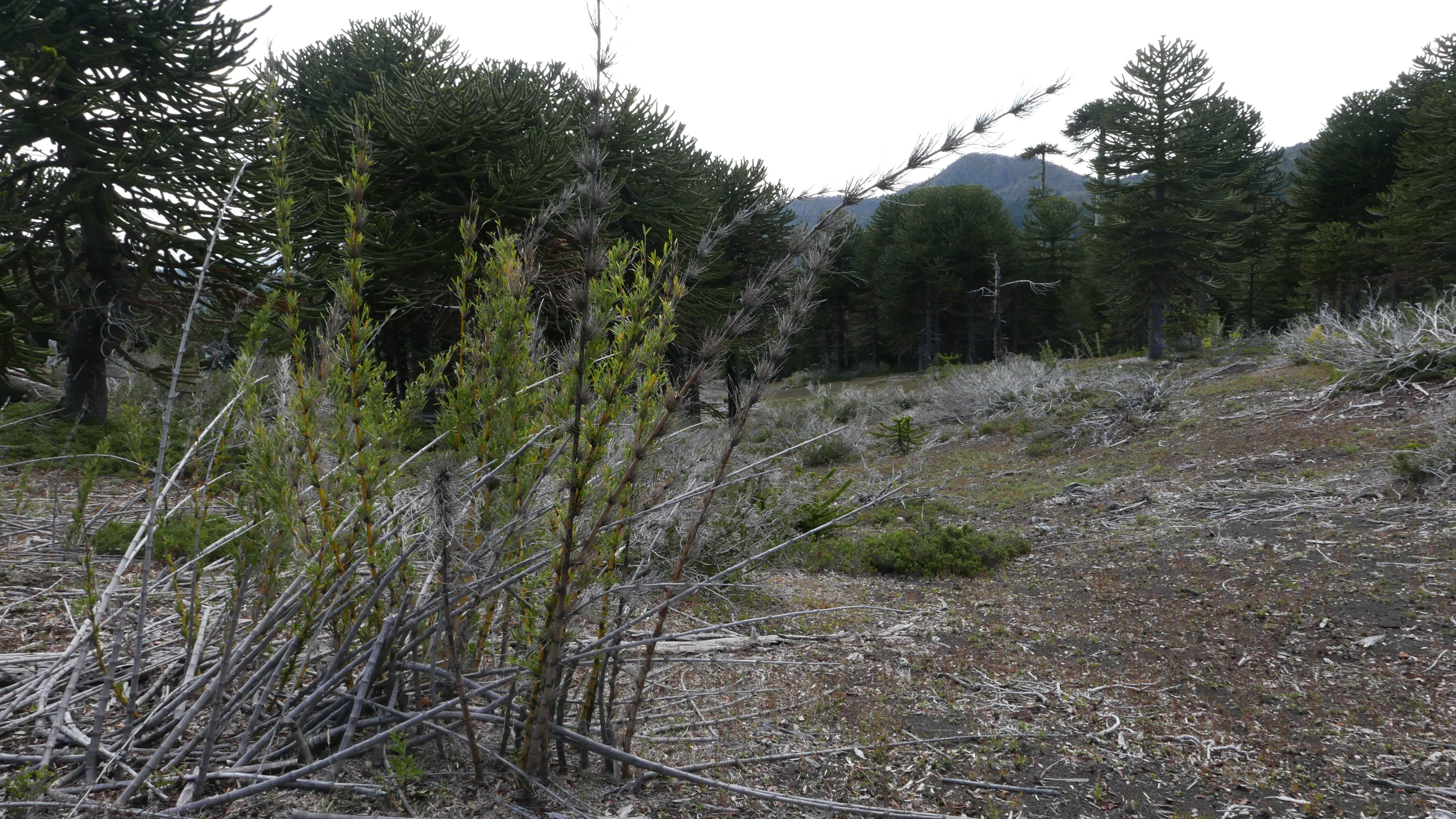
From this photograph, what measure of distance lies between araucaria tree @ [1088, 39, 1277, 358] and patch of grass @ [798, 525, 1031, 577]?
16.4 meters

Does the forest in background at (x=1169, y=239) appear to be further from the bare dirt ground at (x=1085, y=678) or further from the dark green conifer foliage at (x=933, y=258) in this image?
the bare dirt ground at (x=1085, y=678)

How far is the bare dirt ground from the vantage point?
2.57 metres

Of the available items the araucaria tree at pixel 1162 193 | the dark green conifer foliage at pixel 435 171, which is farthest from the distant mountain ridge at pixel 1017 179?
the dark green conifer foliage at pixel 435 171

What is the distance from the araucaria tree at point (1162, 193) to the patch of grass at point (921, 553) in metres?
16.4

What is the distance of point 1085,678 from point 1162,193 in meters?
20.3

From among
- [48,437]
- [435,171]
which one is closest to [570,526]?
[48,437]

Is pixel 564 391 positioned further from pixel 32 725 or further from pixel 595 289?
pixel 32 725

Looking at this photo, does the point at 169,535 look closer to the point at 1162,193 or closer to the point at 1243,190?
the point at 1162,193

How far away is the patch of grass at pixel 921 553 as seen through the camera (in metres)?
5.91

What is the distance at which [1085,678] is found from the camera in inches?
149

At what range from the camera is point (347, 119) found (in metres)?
8.70

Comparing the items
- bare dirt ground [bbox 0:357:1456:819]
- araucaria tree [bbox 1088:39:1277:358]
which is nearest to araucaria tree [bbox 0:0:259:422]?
bare dirt ground [bbox 0:357:1456:819]

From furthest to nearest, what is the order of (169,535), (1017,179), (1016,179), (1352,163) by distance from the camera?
1. (1016,179)
2. (1017,179)
3. (1352,163)
4. (169,535)

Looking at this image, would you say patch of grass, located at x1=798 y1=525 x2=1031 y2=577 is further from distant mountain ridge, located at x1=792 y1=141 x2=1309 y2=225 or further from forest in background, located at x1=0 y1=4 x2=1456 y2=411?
distant mountain ridge, located at x1=792 y1=141 x2=1309 y2=225
